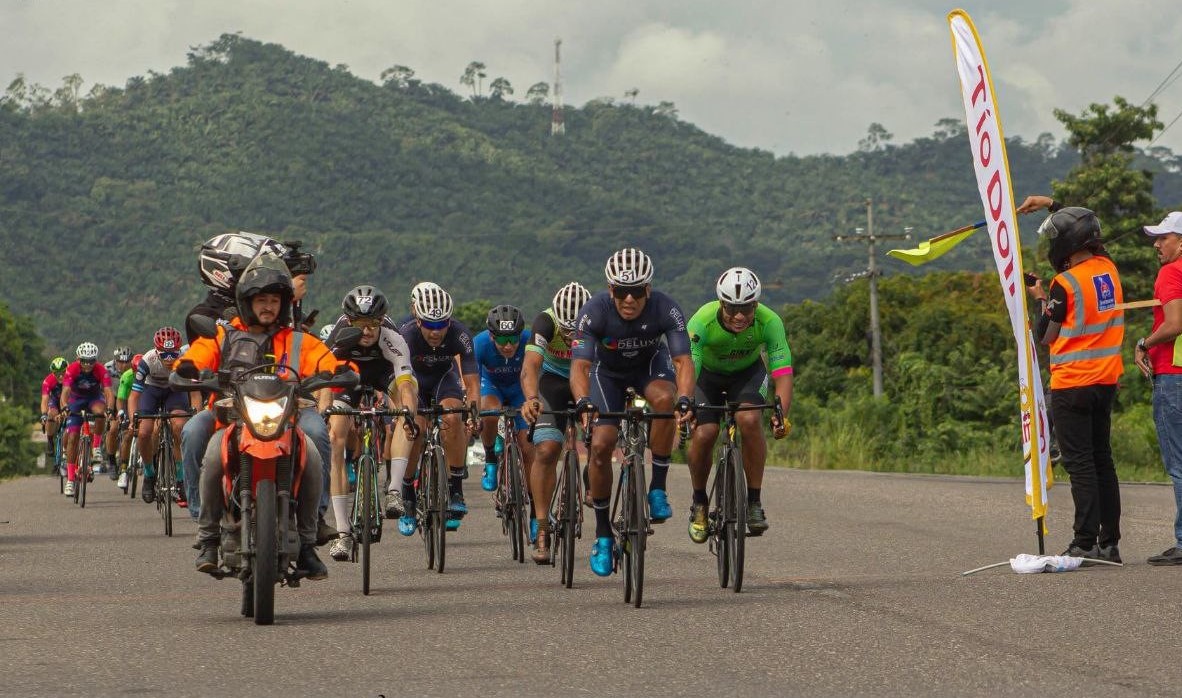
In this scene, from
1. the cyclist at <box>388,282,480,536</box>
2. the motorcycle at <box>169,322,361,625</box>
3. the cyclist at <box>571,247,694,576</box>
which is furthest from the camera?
the cyclist at <box>388,282,480,536</box>

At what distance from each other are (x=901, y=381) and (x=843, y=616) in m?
38.9

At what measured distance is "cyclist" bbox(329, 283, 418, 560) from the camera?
12.9 meters

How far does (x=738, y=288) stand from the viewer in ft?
39.3

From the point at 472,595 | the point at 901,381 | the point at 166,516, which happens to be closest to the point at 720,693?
the point at 472,595

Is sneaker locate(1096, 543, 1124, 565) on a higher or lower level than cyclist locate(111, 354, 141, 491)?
lower

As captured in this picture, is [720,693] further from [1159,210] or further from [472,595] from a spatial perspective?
[1159,210]

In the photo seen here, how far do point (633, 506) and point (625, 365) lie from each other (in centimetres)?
205

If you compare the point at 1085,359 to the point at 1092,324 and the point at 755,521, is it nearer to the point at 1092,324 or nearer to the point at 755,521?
the point at 1092,324

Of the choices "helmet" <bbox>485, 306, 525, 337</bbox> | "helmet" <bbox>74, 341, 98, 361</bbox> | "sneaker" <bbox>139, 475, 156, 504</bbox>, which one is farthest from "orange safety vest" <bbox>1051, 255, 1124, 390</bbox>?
"helmet" <bbox>74, 341, 98, 361</bbox>

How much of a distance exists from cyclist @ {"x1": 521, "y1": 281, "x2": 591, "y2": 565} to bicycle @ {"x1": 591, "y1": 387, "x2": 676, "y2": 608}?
43.4 inches

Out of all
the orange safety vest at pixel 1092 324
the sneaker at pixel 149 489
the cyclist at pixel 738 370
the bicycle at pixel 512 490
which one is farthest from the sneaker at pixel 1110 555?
the sneaker at pixel 149 489

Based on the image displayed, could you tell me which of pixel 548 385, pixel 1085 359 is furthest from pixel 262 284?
pixel 548 385

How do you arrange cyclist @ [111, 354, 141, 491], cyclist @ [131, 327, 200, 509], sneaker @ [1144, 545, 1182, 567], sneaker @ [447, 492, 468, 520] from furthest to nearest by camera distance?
cyclist @ [111, 354, 141, 491] → cyclist @ [131, 327, 200, 509] → sneaker @ [447, 492, 468, 520] → sneaker @ [1144, 545, 1182, 567]

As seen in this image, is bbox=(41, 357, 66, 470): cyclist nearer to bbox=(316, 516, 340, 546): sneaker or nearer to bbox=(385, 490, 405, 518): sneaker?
bbox=(385, 490, 405, 518): sneaker
